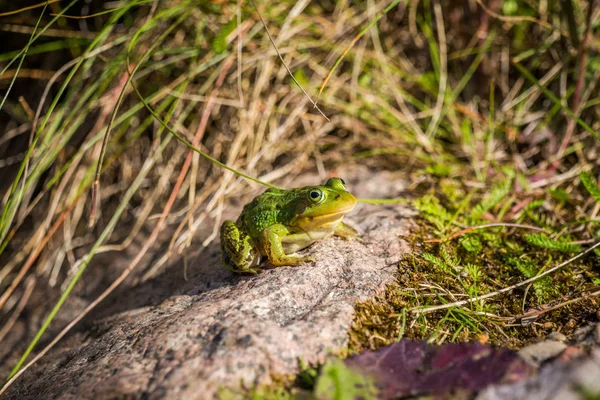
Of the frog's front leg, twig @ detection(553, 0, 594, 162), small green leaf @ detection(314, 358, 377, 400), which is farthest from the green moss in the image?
twig @ detection(553, 0, 594, 162)

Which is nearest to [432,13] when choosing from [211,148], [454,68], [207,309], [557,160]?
[454,68]

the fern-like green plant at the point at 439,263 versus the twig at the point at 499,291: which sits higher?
the fern-like green plant at the point at 439,263

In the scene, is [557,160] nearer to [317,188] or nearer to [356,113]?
[356,113]

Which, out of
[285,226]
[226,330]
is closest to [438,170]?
[285,226]

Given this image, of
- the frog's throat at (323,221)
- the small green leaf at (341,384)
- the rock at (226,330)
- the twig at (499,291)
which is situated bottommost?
the twig at (499,291)

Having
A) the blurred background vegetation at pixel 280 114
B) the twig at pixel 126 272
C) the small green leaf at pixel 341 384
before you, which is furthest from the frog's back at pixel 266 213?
the small green leaf at pixel 341 384

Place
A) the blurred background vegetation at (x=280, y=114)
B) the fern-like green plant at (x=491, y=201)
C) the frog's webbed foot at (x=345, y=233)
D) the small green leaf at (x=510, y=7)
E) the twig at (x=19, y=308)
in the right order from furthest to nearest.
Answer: the small green leaf at (x=510, y=7)
the twig at (x=19, y=308)
the blurred background vegetation at (x=280, y=114)
the fern-like green plant at (x=491, y=201)
the frog's webbed foot at (x=345, y=233)

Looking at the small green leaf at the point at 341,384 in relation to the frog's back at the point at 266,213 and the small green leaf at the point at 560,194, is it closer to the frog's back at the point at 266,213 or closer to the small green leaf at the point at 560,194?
the frog's back at the point at 266,213
